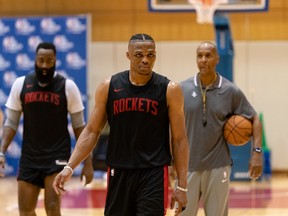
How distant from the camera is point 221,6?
1429 cm

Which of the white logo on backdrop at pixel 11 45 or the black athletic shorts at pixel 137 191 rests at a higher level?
the white logo on backdrop at pixel 11 45

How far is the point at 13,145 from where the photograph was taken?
17.0 meters

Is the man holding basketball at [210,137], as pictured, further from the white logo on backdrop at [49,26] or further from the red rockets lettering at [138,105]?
the white logo on backdrop at [49,26]

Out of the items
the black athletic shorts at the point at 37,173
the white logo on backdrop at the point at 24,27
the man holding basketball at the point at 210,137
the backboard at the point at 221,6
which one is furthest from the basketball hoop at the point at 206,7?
the black athletic shorts at the point at 37,173

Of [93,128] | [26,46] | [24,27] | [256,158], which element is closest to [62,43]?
[26,46]

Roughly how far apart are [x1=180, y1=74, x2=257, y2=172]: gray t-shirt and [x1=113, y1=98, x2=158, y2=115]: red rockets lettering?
66.4 inches

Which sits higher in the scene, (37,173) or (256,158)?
(256,158)

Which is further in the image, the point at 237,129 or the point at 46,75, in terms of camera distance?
the point at 46,75

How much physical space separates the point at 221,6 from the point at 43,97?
7.82m

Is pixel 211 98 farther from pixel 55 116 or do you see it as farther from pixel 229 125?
pixel 55 116

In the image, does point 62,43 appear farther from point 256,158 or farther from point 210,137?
point 256,158

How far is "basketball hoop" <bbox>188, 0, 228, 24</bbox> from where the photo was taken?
14.3 m

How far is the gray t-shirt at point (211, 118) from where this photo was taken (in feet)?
22.4

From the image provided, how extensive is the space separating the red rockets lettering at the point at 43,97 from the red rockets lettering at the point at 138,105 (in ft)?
7.02
